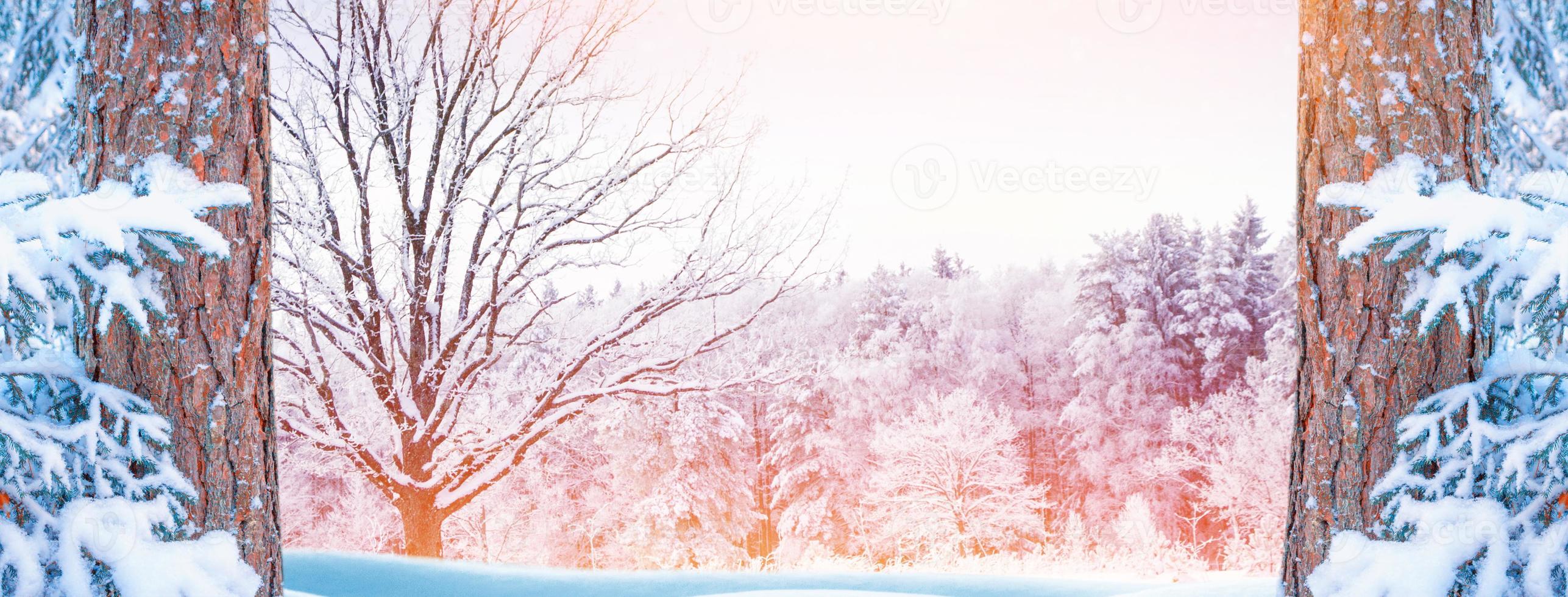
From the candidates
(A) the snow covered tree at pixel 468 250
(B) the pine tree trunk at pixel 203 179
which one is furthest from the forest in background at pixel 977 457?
(B) the pine tree trunk at pixel 203 179

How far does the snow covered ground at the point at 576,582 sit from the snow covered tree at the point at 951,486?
5453mm

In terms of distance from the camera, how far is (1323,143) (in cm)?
187

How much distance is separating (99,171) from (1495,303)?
3.11 meters

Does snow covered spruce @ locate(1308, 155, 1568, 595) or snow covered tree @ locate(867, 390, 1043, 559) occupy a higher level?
snow covered spruce @ locate(1308, 155, 1568, 595)

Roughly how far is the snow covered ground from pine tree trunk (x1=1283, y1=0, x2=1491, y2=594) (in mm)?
1946

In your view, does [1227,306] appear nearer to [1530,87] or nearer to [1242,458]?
[1242,458]

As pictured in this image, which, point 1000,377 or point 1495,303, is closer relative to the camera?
point 1495,303

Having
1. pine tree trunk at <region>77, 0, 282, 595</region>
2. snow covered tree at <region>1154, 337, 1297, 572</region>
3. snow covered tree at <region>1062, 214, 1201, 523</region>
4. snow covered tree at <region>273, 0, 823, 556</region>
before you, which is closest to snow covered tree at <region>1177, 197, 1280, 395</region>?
snow covered tree at <region>1062, 214, 1201, 523</region>

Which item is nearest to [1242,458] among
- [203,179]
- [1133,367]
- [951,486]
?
[1133,367]

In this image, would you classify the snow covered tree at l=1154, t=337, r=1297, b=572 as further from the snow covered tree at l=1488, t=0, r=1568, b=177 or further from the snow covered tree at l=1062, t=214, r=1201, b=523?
the snow covered tree at l=1488, t=0, r=1568, b=177

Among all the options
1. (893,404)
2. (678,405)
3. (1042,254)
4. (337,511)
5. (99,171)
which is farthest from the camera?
(1042,254)

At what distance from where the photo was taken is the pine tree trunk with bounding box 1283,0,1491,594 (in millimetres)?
1789

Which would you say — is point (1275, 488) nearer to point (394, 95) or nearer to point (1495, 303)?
point (1495, 303)

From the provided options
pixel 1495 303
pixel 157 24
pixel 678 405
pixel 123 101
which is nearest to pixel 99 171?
pixel 123 101
